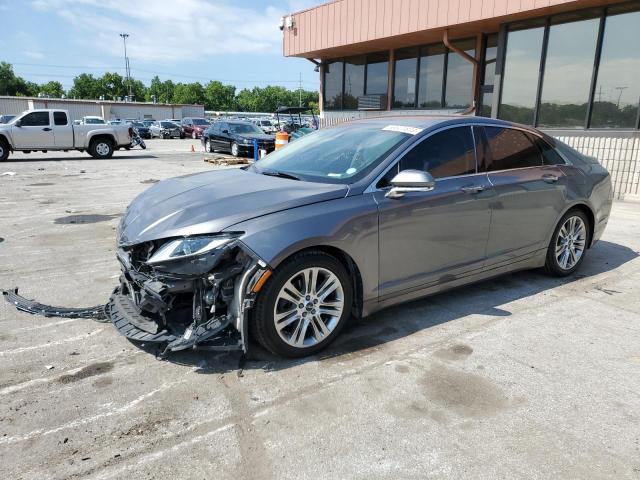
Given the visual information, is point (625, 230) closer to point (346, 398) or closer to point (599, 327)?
point (599, 327)

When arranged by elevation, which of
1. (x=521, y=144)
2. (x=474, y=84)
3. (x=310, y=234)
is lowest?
(x=310, y=234)

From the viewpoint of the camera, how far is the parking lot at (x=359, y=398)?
2381mm

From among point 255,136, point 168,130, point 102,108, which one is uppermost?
point 102,108

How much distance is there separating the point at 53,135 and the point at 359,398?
62.2ft

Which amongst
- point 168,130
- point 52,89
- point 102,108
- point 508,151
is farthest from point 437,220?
point 52,89

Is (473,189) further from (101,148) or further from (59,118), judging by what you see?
(101,148)

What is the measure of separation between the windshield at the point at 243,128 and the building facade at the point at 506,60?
479 centimetres

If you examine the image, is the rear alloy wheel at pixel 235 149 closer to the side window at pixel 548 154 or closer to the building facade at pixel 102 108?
the side window at pixel 548 154

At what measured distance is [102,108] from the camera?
58.5 metres

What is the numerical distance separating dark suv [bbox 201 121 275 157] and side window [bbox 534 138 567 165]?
49.1 feet

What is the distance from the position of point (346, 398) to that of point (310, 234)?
1.04m

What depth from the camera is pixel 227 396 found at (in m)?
2.91

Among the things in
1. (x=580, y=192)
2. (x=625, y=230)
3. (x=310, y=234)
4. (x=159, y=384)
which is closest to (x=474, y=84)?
(x=625, y=230)

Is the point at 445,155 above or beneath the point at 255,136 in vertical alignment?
above
